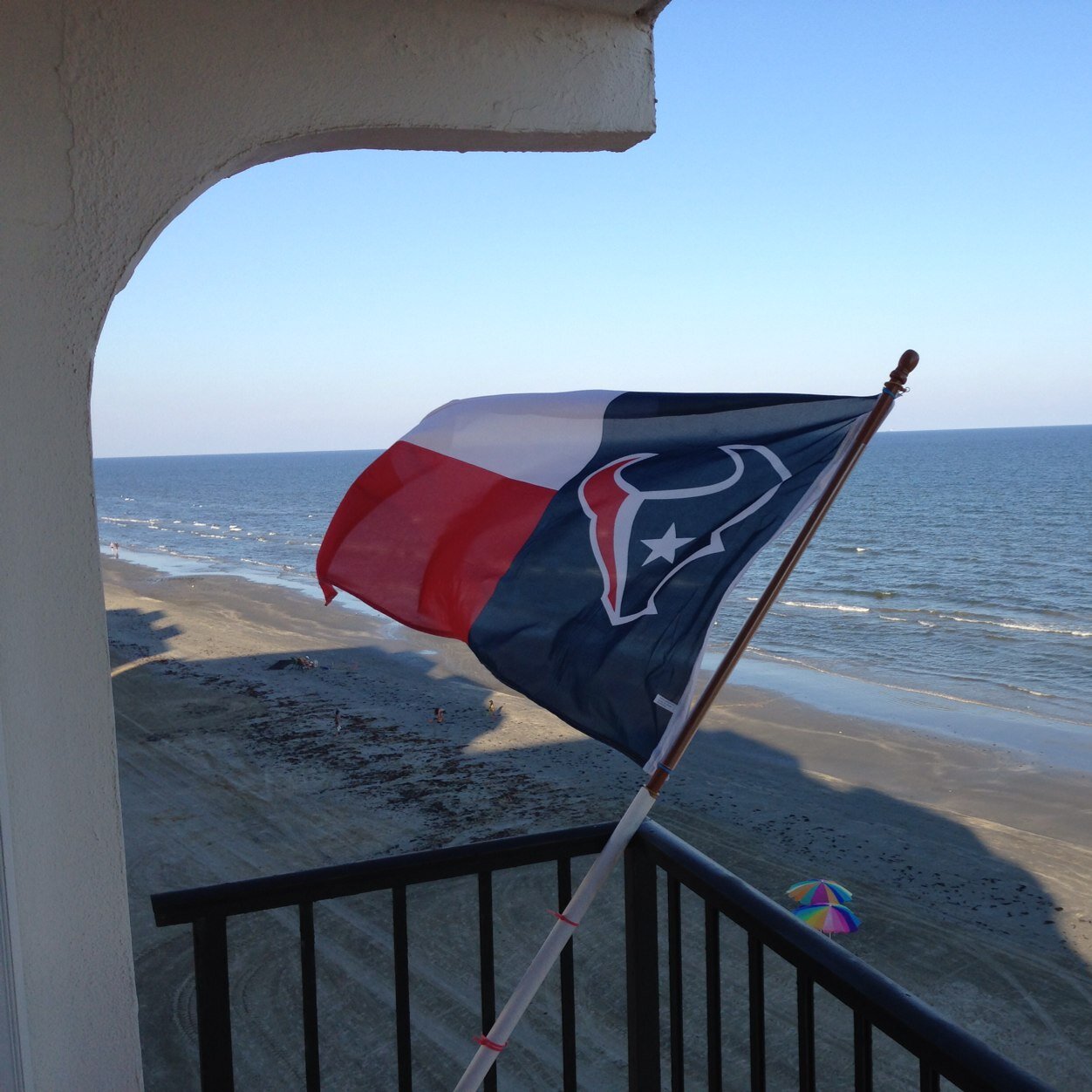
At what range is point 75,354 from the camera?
2258mm

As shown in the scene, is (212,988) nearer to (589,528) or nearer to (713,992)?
(713,992)

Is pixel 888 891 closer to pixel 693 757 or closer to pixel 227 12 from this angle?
pixel 693 757

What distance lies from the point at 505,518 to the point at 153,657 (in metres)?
23.0

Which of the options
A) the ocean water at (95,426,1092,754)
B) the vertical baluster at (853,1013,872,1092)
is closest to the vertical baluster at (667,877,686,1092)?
the vertical baluster at (853,1013,872,1092)

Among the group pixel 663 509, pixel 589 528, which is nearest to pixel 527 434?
pixel 589 528

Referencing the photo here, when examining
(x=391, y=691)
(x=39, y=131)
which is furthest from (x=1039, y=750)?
(x=39, y=131)

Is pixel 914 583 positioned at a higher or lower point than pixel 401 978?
lower

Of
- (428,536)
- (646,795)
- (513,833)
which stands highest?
(428,536)

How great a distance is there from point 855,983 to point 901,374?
3.96 feet

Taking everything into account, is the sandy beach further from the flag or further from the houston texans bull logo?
the houston texans bull logo

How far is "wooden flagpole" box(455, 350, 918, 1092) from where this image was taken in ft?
7.38

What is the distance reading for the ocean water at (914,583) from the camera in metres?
23.0

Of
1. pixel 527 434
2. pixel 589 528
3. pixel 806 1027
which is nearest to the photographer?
pixel 806 1027

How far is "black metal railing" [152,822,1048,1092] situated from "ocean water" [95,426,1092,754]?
15.6m
